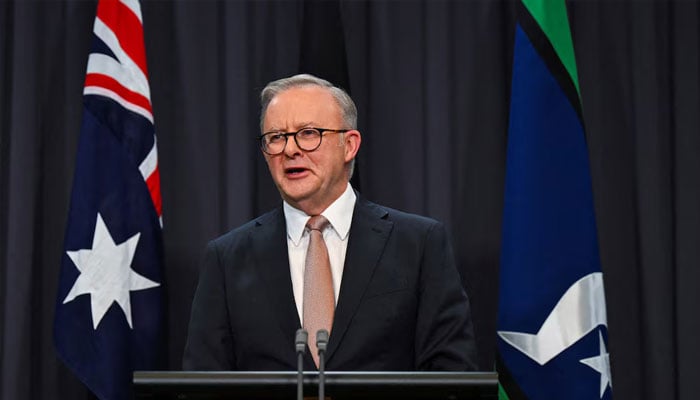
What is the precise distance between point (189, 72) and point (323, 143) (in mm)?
1569

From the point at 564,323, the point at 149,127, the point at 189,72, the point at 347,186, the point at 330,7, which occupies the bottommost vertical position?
the point at 564,323

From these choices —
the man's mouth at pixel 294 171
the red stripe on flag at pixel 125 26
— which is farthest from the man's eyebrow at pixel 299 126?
the red stripe on flag at pixel 125 26

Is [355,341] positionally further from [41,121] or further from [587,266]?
[41,121]

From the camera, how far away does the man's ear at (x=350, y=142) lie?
252 centimetres

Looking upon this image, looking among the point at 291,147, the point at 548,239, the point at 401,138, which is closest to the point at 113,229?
the point at 291,147

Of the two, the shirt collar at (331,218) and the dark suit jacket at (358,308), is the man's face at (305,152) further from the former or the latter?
the dark suit jacket at (358,308)

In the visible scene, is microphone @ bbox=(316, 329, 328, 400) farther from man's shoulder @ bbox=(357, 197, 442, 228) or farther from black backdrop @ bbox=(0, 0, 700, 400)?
black backdrop @ bbox=(0, 0, 700, 400)

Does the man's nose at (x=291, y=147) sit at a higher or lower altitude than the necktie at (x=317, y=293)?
higher

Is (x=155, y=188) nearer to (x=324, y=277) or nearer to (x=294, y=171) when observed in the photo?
(x=294, y=171)

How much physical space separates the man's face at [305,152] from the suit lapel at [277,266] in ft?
0.40

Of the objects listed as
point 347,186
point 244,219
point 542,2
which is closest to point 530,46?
point 542,2

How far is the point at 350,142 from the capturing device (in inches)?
100

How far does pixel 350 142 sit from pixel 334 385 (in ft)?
3.88

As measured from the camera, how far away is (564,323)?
3064mm
